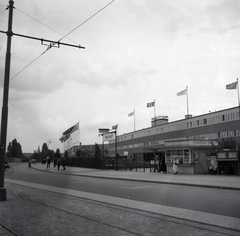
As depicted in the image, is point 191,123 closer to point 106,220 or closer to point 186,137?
point 186,137

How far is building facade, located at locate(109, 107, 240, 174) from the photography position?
2780 centimetres

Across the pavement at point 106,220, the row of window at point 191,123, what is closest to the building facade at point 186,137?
the row of window at point 191,123

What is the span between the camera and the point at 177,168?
28234 mm

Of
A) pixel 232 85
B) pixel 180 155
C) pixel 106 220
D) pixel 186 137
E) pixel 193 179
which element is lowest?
pixel 106 220

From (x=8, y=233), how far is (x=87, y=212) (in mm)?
2861

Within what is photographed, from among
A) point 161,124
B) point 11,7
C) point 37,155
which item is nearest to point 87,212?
point 11,7

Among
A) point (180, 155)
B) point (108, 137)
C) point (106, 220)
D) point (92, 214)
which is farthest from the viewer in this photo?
point (108, 137)

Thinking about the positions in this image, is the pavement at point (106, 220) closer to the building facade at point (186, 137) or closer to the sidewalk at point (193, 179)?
the sidewalk at point (193, 179)

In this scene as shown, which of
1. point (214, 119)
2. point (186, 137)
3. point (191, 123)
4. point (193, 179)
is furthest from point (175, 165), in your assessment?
point (186, 137)

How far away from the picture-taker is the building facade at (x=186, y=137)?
27797 millimetres

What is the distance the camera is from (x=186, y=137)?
7469 centimetres

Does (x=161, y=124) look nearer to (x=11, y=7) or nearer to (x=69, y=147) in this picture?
(x=69, y=147)

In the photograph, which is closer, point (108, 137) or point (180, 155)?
point (180, 155)

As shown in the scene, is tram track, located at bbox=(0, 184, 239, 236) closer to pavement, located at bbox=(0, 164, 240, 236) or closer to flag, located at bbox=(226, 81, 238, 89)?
pavement, located at bbox=(0, 164, 240, 236)
